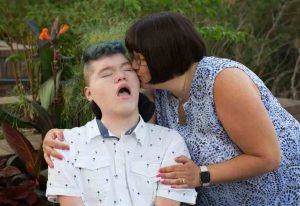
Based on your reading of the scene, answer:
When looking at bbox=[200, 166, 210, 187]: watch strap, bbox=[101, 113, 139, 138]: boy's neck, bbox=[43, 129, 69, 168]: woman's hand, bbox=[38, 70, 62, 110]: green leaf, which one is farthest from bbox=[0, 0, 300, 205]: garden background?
bbox=[200, 166, 210, 187]: watch strap

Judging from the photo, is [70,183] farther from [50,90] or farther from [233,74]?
[50,90]

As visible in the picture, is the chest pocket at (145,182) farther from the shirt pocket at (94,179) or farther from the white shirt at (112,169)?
the shirt pocket at (94,179)

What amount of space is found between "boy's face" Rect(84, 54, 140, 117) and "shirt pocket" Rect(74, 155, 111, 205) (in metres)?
0.21

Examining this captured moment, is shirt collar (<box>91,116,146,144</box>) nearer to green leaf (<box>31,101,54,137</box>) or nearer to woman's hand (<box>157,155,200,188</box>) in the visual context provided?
woman's hand (<box>157,155,200,188</box>)

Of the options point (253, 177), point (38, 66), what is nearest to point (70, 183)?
point (253, 177)

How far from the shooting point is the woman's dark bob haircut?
2.20 m

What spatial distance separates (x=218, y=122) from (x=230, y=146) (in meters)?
0.12

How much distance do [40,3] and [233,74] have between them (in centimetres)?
390

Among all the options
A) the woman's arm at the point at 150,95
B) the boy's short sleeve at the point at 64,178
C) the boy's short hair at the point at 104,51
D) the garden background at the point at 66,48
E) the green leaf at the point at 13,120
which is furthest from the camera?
the green leaf at the point at 13,120

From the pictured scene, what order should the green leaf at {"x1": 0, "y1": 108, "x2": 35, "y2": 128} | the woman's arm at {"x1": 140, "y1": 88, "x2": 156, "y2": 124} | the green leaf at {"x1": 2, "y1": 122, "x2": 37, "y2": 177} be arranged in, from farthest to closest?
the green leaf at {"x1": 0, "y1": 108, "x2": 35, "y2": 128}
the green leaf at {"x1": 2, "y1": 122, "x2": 37, "y2": 177}
the woman's arm at {"x1": 140, "y1": 88, "x2": 156, "y2": 124}

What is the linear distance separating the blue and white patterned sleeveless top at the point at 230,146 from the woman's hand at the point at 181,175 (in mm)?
159

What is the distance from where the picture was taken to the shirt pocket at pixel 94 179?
218cm

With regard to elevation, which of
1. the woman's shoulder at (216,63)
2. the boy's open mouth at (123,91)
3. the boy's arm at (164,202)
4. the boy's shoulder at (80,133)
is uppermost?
the woman's shoulder at (216,63)

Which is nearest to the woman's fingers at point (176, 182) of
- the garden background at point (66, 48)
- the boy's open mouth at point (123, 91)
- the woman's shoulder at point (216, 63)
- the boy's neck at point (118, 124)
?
the boy's neck at point (118, 124)
